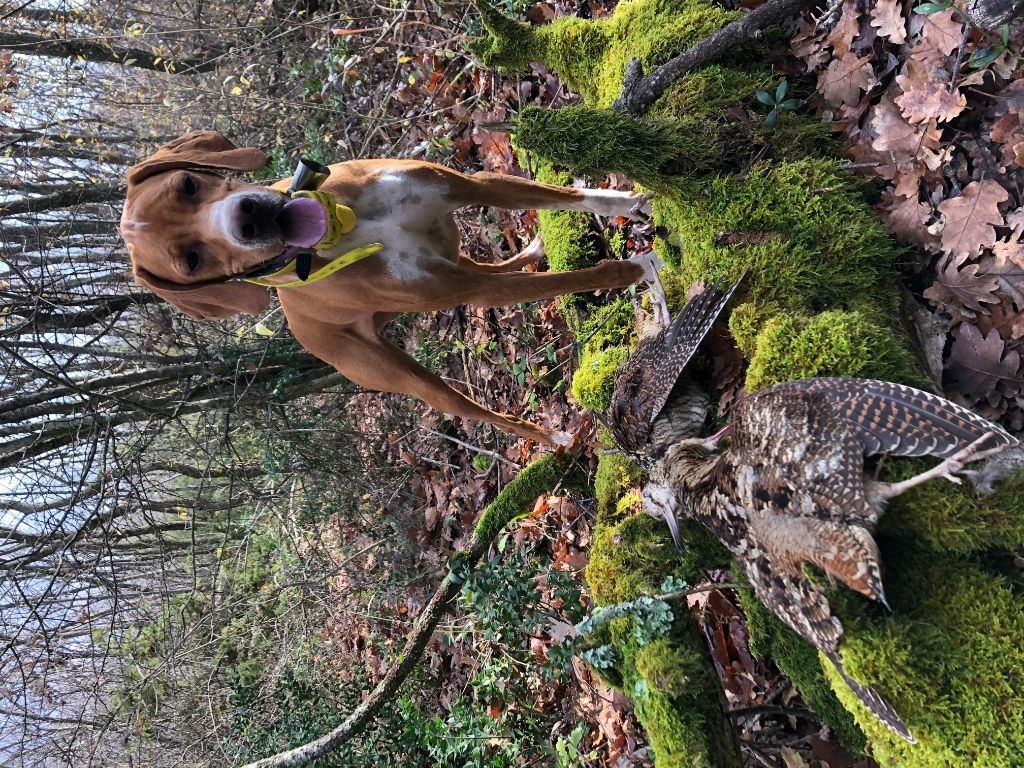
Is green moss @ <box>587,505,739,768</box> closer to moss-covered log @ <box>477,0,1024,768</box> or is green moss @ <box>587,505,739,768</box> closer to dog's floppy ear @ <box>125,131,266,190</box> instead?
moss-covered log @ <box>477,0,1024,768</box>

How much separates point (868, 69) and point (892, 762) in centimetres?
275

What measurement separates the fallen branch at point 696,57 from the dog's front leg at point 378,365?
6.44 feet

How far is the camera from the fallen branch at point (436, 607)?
13.4 ft

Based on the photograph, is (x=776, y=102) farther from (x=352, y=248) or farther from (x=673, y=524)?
(x=352, y=248)

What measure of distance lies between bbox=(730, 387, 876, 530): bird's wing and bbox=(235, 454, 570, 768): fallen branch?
2.12 metres

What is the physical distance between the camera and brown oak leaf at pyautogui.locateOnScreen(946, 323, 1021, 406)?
245 cm

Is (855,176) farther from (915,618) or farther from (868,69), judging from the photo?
(915,618)

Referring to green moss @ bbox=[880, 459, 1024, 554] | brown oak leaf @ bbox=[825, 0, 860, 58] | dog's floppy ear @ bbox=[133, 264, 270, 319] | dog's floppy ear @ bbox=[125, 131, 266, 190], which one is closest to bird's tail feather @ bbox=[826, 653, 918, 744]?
green moss @ bbox=[880, 459, 1024, 554]

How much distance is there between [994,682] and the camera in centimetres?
199

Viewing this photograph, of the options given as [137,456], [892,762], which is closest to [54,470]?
[137,456]

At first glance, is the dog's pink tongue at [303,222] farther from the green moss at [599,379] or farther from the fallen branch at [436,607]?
the fallen branch at [436,607]

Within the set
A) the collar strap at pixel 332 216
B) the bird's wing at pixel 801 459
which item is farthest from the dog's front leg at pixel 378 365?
the bird's wing at pixel 801 459

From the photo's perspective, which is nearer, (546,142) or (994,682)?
(994,682)

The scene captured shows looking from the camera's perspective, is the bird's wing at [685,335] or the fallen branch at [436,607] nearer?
the bird's wing at [685,335]
